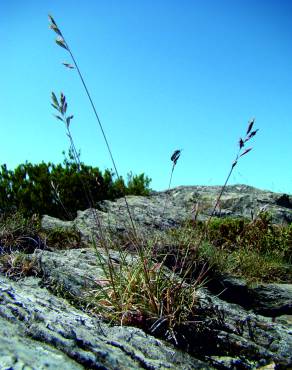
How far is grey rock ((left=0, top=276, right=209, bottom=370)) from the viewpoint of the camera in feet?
6.79

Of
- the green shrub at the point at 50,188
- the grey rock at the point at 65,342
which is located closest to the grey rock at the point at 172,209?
the green shrub at the point at 50,188

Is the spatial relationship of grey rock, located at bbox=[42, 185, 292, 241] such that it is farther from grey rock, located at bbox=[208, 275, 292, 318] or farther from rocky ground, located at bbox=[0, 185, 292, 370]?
rocky ground, located at bbox=[0, 185, 292, 370]

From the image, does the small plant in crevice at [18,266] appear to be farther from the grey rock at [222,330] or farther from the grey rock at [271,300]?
the grey rock at [271,300]

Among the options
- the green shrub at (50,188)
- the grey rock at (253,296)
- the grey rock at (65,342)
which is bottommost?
the grey rock at (65,342)

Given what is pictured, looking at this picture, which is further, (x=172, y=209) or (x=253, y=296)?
(x=172, y=209)

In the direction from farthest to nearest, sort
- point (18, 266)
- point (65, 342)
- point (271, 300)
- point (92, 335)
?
point (271, 300)
point (18, 266)
point (92, 335)
point (65, 342)

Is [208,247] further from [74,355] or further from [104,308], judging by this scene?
[74,355]

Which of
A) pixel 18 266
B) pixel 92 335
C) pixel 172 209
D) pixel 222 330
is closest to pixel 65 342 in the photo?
pixel 92 335

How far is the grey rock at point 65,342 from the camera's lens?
2069 mm

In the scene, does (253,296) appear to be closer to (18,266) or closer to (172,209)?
(18,266)

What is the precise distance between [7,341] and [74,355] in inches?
17.0

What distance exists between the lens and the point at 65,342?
2.45 meters

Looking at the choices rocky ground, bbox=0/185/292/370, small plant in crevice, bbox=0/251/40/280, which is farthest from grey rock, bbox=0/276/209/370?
small plant in crevice, bbox=0/251/40/280

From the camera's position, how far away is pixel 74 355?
92.9 inches
